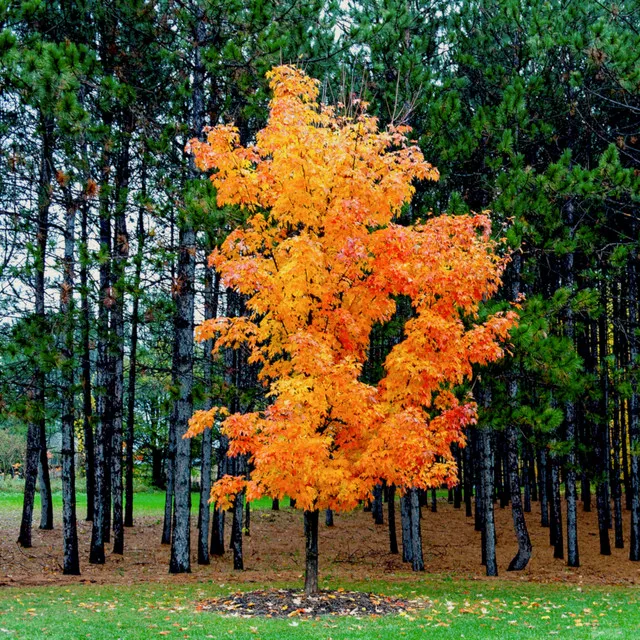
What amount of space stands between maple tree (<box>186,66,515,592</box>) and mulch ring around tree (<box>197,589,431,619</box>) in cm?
46

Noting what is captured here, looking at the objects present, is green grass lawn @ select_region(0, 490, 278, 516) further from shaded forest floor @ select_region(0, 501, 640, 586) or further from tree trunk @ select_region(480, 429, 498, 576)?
tree trunk @ select_region(480, 429, 498, 576)

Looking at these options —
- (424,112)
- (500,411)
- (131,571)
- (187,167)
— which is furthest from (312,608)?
(424,112)

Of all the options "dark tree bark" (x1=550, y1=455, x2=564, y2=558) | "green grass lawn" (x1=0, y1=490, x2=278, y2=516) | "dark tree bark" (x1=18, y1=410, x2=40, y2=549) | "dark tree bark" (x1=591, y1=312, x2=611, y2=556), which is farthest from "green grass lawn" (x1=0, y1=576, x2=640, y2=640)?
"green grass lawn" (x1=0, y1=490, x2=278, y2=516)

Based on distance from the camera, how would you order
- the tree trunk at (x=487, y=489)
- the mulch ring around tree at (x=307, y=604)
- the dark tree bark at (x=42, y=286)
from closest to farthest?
the mulch ring around tree at (x=307, y=604), the dark tree bark at (x=42, y=286), the tree trunk at (x=487, y=489)

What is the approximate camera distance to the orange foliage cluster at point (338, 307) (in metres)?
8.91

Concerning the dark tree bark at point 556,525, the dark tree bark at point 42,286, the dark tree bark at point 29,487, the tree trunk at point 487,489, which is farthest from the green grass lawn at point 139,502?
the tree trunk at point 487,489

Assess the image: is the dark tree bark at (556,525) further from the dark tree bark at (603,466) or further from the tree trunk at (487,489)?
the tree trunk at (487,489)

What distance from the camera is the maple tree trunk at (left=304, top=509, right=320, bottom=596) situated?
10109 mm

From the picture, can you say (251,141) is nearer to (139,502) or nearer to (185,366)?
(185,366)

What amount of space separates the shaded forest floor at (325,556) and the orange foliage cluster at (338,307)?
485 centimetres

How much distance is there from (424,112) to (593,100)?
364 centimetres

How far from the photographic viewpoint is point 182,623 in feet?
27.7

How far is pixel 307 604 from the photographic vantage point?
9562 millimetres

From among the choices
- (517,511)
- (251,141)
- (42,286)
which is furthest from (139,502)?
(517,511)
